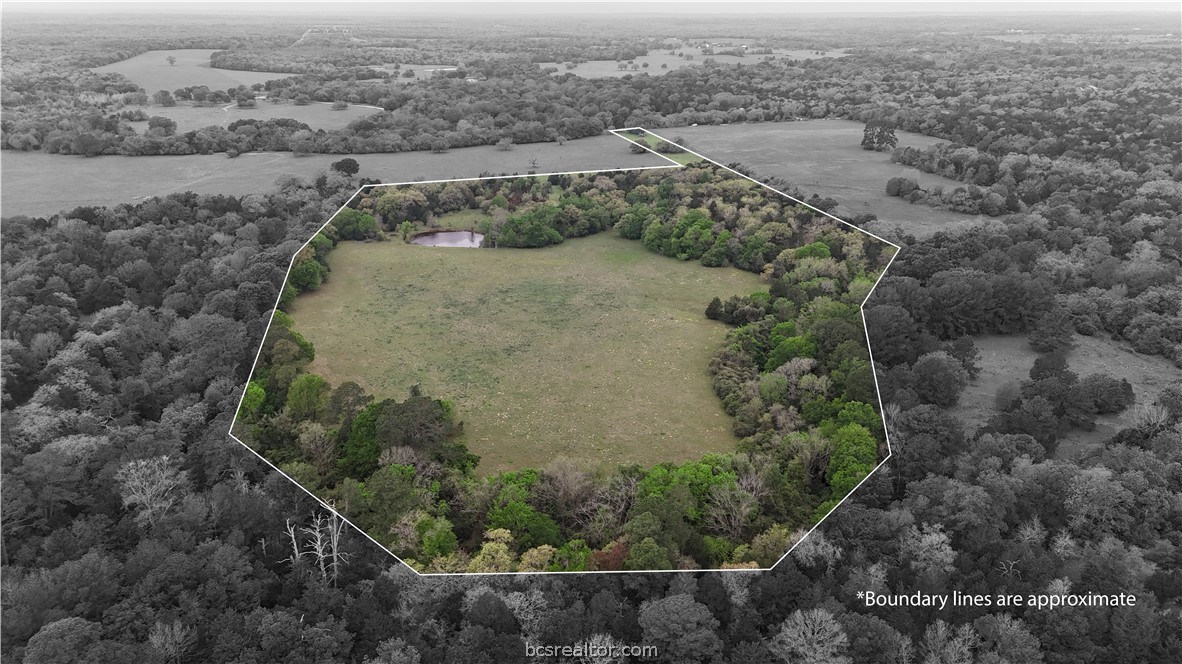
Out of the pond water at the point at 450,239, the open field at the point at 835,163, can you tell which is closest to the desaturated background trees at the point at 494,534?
the pond water at the point at 450,239

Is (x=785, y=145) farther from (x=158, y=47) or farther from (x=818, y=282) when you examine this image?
(x=158, y=47)

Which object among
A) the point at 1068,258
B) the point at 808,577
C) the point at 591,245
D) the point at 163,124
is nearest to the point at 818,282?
the point at 591,245

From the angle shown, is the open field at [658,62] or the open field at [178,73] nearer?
the open field at [178,73]

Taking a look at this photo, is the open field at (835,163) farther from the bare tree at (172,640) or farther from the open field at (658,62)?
the open field at (658,62)

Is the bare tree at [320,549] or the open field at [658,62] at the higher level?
the open field at [658,62]

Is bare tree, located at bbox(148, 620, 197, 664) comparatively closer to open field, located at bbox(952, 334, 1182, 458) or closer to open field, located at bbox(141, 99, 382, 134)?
open field, located at bbox(952, 334, 1182, 458)

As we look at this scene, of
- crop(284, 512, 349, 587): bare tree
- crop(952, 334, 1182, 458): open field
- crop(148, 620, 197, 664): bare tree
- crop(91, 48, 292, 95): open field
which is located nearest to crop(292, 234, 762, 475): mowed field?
crop(284, 512, 349, 587): bare tree
